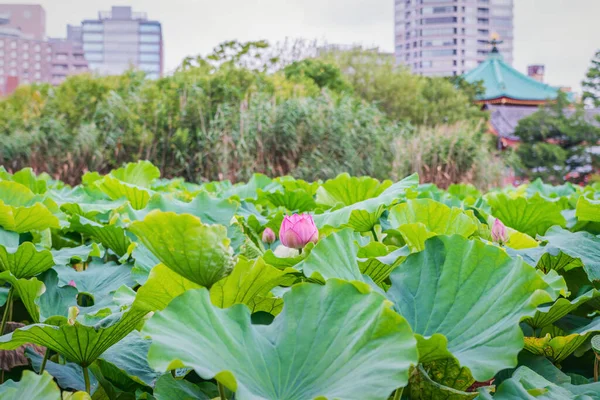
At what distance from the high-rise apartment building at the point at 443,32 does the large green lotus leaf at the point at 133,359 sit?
6321 cm

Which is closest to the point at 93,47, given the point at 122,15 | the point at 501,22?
the point at 122,15

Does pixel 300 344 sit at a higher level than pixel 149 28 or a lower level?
lower

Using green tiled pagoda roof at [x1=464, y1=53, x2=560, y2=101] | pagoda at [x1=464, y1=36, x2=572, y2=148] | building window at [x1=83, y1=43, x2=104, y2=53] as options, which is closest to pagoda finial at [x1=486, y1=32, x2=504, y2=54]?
pagoda at [x1=464, y1=36, x2=572, y2=148]

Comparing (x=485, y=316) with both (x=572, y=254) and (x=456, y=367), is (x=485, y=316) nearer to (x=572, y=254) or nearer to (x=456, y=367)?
(x=456, y=367)

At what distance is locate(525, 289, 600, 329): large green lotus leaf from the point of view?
Result: 632 mm

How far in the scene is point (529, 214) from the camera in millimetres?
1272

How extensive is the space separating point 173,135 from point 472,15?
6408 centimetres

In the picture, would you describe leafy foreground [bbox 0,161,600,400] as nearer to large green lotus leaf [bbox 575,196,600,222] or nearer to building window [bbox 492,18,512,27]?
large green lotus leaf [bbox 575,196,600,222]

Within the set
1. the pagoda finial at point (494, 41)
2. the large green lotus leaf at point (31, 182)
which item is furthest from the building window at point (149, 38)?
the large green lotus leaf at point (31, 182)

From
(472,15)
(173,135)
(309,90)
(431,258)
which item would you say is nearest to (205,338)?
(431,258)

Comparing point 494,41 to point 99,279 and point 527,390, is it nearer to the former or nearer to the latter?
point 99,279

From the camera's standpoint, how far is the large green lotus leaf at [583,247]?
0.73 m

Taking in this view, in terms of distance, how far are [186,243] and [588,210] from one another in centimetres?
68

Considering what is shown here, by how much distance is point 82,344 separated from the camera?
1.90 feet
